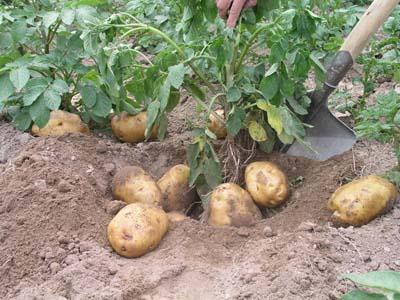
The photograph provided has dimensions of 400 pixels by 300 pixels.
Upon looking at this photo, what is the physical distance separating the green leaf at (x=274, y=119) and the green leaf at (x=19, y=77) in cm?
101

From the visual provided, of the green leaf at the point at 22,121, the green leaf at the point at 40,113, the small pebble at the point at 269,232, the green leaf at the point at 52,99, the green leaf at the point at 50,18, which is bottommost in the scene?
the green leaf at the point at 22,121

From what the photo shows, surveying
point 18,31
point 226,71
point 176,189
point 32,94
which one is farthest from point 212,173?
point 18,31

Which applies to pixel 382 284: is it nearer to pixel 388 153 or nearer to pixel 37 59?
pixel 388 153

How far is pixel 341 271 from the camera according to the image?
2.16 metres

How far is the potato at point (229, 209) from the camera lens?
100 inches

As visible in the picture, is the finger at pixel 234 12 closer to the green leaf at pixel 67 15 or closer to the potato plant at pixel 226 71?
the potato plant at pixel 226 71

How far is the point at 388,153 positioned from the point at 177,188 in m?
0.88

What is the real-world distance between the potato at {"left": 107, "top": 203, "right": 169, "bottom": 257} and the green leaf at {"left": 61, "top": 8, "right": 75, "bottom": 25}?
0.87 metres

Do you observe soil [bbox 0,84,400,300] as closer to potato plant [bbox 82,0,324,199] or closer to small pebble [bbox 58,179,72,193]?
small pebble [bbox 58,179,72,193]

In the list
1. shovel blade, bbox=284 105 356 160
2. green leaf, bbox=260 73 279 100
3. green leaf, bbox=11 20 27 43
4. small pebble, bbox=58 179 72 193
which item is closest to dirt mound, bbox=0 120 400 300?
small pebble, bbox=58 179 72 193

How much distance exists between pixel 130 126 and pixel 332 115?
2.91 ft

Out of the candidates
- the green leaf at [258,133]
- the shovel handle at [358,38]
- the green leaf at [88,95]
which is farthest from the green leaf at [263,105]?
the green leaf at [88,95]

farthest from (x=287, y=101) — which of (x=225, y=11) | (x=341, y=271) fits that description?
(x=341, y=271)

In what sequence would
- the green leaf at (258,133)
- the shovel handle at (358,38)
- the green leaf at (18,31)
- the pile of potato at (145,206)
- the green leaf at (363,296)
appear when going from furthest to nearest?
the green leaf at (18,31)
the shovel handle at (358,38)
the green leaf at (258,133)
the pile of potato at (145,206)
the green leaf at (363,296)
